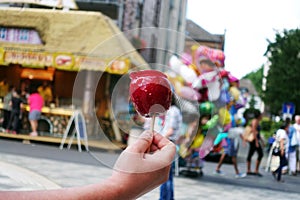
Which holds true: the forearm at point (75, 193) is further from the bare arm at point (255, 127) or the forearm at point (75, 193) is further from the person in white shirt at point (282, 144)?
the bare arm at point (255, 127)

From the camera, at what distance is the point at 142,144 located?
0.90 meters

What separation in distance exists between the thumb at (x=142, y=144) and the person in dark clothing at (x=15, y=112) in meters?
10.5

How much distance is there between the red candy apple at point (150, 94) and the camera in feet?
3.16

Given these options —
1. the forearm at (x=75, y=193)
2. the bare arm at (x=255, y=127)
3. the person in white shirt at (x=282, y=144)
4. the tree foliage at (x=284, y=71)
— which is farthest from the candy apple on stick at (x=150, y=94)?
the tree foliage at (x=284, y=71)

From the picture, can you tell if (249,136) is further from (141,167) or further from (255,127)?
(141,167)

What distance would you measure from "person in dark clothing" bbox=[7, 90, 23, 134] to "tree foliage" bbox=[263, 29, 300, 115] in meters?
19.0

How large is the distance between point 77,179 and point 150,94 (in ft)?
19.0

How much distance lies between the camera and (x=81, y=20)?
11906 millimetres

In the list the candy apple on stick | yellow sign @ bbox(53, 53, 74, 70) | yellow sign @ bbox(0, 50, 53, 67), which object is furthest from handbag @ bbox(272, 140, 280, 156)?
the candy apple on stick

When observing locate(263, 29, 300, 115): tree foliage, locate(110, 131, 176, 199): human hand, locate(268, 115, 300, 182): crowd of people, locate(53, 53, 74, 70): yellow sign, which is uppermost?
locate(263, 29, 300, 115): tree foliage

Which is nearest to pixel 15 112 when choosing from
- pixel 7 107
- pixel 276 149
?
pixel 7 107

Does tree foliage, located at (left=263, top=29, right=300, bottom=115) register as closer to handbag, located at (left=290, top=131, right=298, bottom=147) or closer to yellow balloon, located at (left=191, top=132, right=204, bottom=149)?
handbag, located at (left=290, top=131, right=298, bottom=147)

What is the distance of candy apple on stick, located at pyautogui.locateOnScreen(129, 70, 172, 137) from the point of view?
3.16 feet

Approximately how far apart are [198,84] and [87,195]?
2.16 feet
